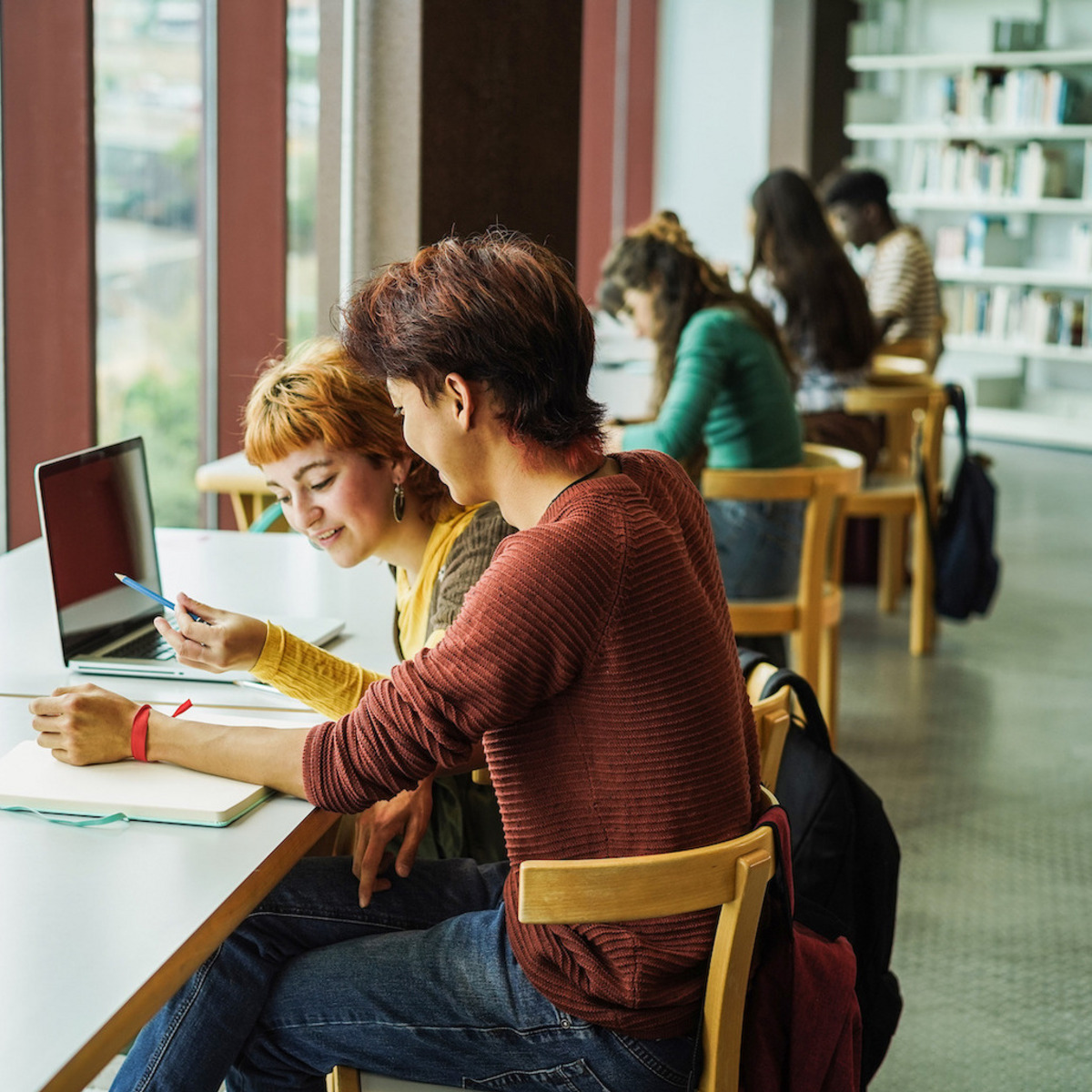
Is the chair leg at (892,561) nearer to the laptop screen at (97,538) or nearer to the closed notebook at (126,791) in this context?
the laptop screen at (97,538)

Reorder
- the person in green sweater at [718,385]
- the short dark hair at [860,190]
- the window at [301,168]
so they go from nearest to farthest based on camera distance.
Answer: the person in green sweater at [718,385] < the window at [301,168] < the short dark hair at [860,190]

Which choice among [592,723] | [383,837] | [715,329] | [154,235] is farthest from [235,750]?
[154,235]

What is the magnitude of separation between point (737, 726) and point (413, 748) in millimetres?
284

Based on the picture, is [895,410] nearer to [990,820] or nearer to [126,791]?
[990,820]

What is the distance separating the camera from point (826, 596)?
3.12 meters

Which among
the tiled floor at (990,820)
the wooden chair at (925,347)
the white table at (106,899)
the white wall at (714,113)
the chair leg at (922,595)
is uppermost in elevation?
the white wall at (714,113)

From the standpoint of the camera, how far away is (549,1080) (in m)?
1.31

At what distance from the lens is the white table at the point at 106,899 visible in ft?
3.13

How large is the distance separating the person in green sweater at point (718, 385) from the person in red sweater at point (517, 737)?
1685mm

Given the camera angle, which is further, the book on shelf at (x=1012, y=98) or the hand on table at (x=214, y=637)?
the book on shelf at (x=1012, y=98)

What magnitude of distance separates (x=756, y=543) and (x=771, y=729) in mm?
1639

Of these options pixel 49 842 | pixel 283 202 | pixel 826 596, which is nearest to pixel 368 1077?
pixel 49 842

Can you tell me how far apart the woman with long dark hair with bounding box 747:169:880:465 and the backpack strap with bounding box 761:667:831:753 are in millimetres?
2825

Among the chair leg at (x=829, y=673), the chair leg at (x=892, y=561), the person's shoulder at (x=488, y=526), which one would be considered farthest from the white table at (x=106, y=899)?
the chair leg at (x=892, y=561)
